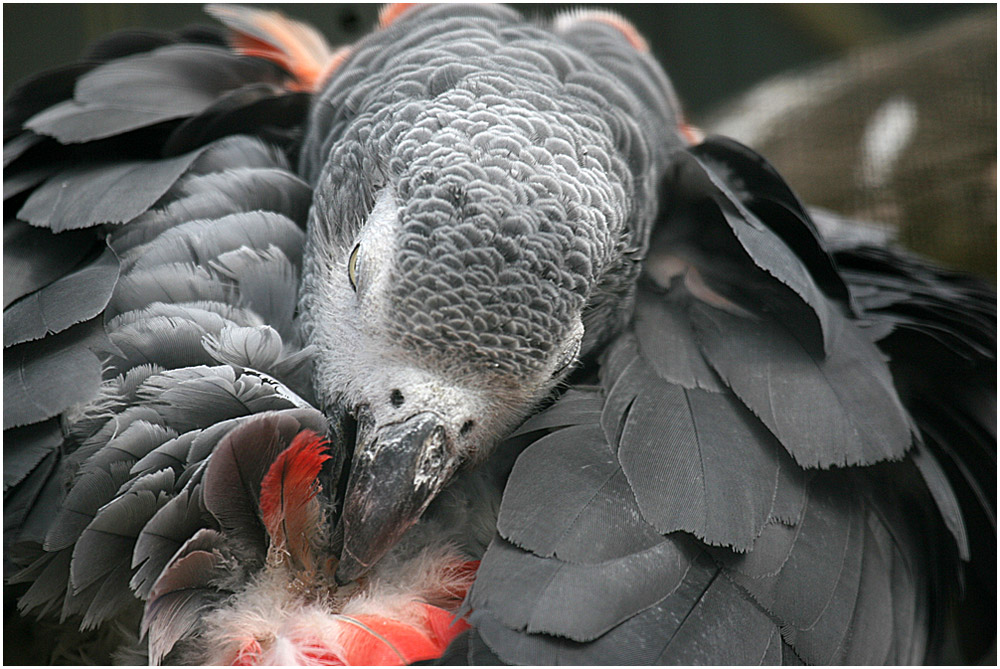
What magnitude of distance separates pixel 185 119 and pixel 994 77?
1.97 metres

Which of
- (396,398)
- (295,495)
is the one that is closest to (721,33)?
(396,398)

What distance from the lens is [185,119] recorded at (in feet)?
3.81

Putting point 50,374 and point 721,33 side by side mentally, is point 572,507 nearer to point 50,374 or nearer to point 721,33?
point 50,374

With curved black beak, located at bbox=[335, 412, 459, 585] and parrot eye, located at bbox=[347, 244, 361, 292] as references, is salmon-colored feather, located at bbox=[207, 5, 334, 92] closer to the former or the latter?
parrot eye, located at bbox=[347, 244, 361, 292]

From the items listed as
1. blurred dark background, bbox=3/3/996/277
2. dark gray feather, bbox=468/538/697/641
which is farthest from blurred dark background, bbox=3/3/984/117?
dark gray feather, bbox=468/538/697/641

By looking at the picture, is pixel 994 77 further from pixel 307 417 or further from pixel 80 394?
pixel 80 394

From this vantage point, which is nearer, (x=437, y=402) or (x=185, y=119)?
(x=437, y=402)

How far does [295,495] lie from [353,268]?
0.87 feet

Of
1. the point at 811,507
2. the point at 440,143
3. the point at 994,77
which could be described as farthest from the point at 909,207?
the point at 440,143

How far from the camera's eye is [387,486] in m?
0.83

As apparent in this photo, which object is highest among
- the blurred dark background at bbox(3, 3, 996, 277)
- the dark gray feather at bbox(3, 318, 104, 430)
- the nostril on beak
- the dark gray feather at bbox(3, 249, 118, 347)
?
the dark gray feather at bbox(3, 249, 118, 347)

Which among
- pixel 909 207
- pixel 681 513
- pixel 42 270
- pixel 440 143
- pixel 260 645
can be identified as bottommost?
pixel 909 207

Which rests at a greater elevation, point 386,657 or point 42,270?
point 42,270

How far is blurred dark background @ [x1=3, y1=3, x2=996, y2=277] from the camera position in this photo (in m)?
2.02
